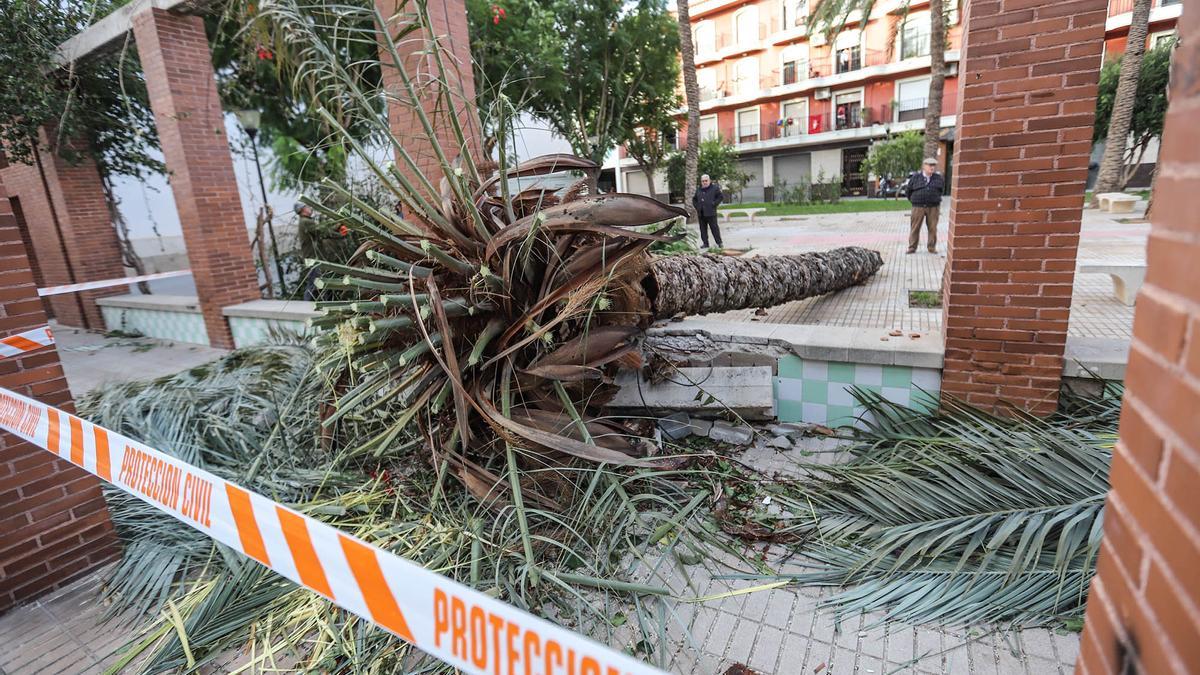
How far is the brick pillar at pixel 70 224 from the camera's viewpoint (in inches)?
372

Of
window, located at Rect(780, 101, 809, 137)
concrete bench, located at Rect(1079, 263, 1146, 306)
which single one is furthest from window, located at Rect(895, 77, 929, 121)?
concrete bench, located at Rect(1079, 263, 1146, 306)

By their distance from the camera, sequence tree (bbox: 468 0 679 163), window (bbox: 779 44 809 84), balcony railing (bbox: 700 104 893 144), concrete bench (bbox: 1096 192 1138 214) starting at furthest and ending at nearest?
window (bbox: 779 44 809 84)
balcony railing (bbox: 700 104 893 144)
concrete bench (bbox: 1096 192 1138 214)
tree (bbox: 468 0 679 163)

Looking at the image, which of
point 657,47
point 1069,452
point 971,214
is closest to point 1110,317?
point 971,214

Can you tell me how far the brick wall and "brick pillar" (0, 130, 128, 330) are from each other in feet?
40.2

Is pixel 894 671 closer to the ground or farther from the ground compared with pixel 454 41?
closer to the ground

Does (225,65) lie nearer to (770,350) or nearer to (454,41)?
(454,41)

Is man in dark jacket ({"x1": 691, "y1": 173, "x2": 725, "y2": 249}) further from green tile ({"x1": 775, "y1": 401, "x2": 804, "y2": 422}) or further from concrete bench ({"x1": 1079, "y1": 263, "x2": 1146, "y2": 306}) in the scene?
green tile ({"x1": 775, "y1": 401, "x2": 804, "y2": 422})

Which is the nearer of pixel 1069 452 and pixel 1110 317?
pixel 1069 452

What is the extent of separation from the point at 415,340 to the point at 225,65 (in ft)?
34.1

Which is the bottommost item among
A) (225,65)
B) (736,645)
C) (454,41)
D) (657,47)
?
(736,645)

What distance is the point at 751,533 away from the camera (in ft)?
8.90

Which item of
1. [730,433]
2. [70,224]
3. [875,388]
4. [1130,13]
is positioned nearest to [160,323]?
[70,224]

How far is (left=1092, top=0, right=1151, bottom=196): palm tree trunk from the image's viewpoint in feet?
46.7

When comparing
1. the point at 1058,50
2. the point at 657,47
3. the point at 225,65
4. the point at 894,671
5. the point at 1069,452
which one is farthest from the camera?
the point at 657,47
